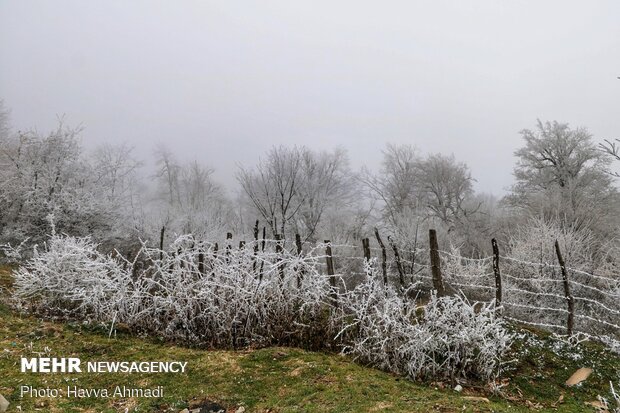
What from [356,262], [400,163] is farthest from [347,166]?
[356,262]

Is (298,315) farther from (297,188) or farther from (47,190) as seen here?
(297,188)

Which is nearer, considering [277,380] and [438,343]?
[277,380]

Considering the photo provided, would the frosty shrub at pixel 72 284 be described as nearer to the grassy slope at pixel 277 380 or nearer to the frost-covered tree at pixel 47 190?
the grassy slope at pixel 277 380

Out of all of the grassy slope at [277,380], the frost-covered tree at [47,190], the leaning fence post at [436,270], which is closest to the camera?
the grassy slope at [277,380]

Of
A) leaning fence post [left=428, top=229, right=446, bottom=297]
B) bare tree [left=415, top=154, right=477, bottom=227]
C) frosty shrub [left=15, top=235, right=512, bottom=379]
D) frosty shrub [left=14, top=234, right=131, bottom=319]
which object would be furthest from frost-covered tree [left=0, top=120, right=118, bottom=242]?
bare tree [left=415, top=154, right=477, bottom=227]

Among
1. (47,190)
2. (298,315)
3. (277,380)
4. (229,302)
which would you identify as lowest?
(277,380)

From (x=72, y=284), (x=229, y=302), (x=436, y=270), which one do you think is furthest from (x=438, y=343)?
(x=72, y=284)

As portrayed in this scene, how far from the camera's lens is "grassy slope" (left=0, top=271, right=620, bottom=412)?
11.9ft

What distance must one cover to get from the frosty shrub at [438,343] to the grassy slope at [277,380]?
0.24 metres
